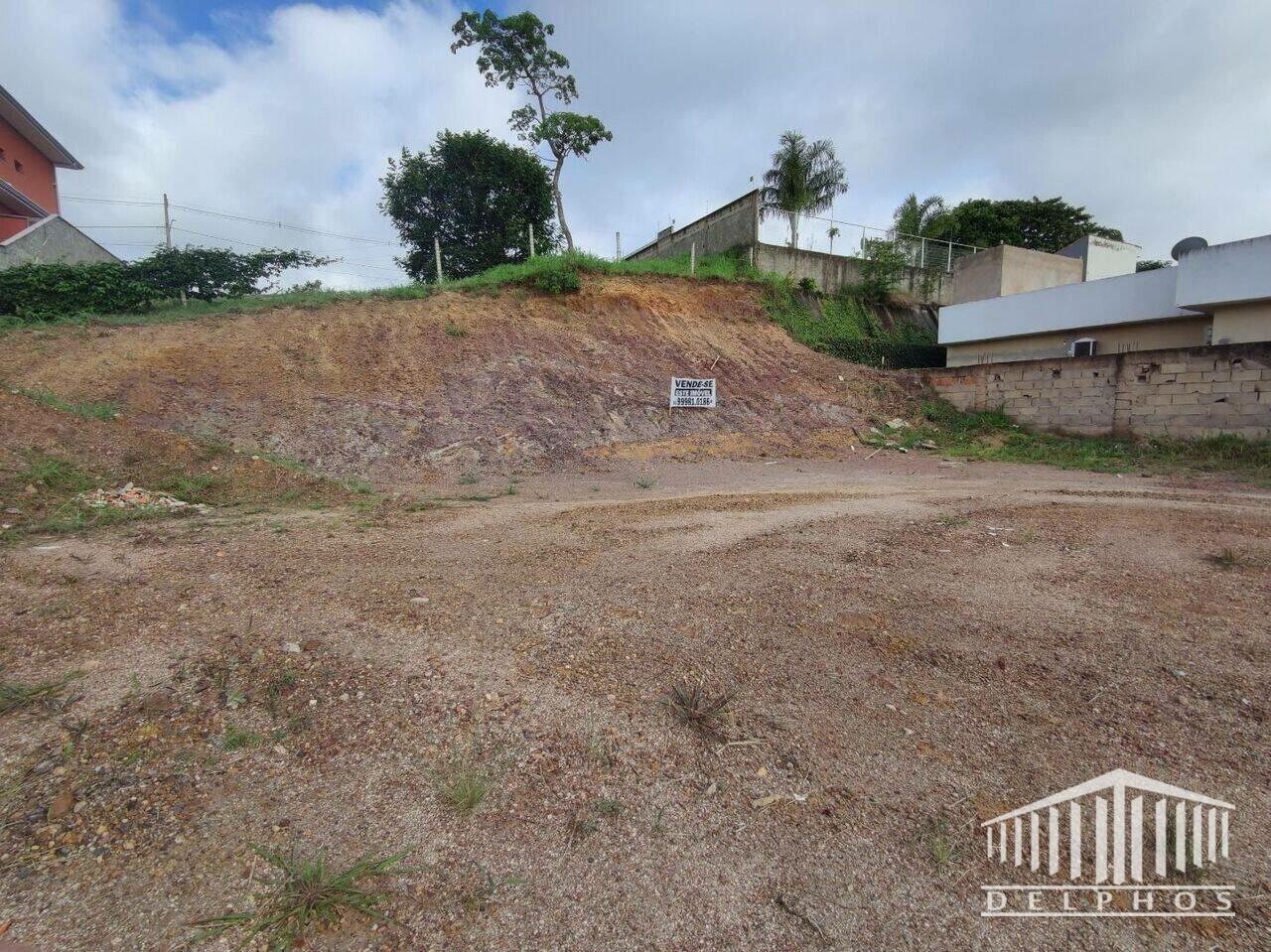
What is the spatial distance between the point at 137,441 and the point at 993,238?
39864 millimetres

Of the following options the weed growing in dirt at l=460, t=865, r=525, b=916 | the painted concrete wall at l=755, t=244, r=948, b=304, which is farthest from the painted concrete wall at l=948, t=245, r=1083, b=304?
the weed growing in dirt at l=460, t=865, r=525, b=916

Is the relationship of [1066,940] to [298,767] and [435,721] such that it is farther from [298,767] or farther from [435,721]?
[298,767]

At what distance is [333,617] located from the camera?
3.32m

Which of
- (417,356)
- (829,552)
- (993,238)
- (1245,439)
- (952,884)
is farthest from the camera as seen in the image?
(993,238)

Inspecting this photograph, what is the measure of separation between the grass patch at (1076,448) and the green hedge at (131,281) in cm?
1748

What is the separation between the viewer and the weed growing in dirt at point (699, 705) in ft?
7.80

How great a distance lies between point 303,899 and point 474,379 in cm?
1203

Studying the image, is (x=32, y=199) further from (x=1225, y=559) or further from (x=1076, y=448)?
(x=1076, y=448)

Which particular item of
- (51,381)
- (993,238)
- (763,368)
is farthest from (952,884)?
(993,238)

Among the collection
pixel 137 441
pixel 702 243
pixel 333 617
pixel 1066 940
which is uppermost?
pixel 702 243

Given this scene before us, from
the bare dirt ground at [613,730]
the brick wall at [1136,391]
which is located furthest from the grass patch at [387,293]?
the bare dirt ground at [613,730]

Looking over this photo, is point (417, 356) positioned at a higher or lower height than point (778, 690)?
higher

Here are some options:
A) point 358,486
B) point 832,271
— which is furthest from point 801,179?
point 358,486

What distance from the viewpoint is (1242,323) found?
13.1 meters
